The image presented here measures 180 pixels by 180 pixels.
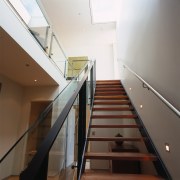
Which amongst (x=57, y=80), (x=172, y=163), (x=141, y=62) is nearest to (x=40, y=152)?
(x=172, y=163)

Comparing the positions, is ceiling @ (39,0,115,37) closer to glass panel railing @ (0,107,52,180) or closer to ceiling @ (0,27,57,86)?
ceiling @ (0,27,57,86)

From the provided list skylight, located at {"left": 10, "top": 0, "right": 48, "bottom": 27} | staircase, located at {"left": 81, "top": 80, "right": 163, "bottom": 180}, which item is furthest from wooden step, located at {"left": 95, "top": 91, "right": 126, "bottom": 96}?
skylight, located at {"left": 10, "top": 0, "right": 48, "bottom": 27}

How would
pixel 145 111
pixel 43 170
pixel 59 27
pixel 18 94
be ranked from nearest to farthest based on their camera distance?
pixel 43 170
pixel 145 111
pixel 18 94
pixel 59 27

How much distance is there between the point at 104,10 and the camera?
7355mm

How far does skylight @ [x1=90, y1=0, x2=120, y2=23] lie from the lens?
273 inches

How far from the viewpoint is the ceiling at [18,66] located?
314 centimetres

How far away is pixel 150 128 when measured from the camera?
8.38 feet

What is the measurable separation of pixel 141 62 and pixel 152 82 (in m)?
0.77

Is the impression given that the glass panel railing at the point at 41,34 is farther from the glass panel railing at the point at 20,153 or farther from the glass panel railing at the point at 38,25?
the glass panel railing at the point at 20,153

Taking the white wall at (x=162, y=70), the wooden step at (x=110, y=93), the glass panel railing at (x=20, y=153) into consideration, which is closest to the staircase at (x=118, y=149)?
the wooden step at (x=110, y=93)

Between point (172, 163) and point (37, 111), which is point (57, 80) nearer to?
point (37, 111)

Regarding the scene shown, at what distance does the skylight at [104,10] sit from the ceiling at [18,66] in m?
3.87

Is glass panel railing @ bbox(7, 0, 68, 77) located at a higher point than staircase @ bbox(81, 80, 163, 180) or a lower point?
higher

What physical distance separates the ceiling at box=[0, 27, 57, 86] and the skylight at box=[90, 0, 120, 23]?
3.87 m
